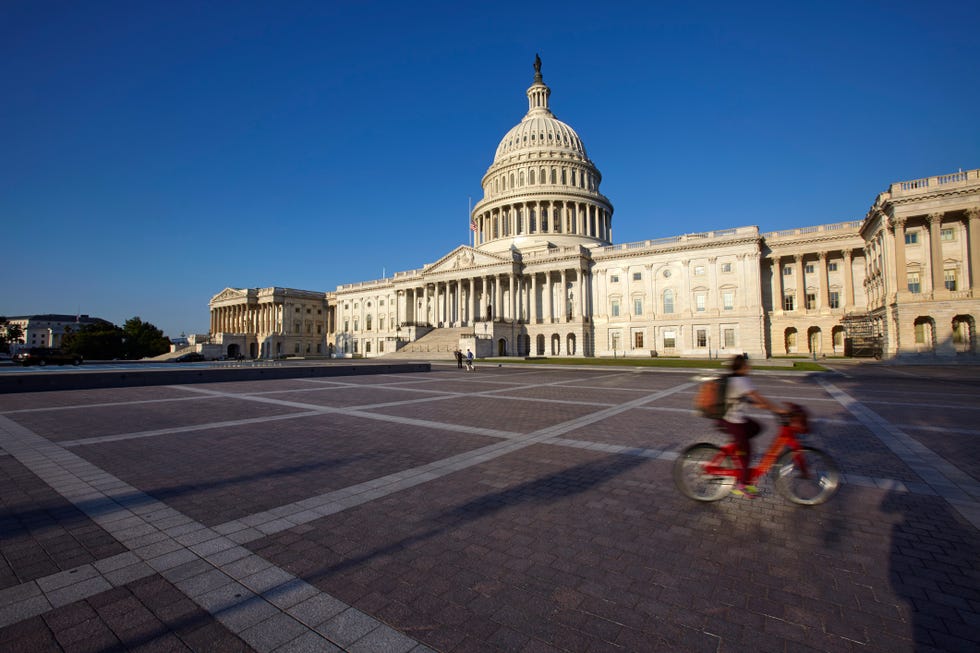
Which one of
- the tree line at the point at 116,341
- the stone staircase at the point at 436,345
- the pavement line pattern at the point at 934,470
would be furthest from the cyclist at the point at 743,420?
the tree line at the point at 116,341

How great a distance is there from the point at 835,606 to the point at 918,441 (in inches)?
353

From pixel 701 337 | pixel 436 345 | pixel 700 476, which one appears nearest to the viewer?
pixel 700 476

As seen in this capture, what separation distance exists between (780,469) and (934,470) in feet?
12.9

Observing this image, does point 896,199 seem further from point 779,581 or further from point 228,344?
point 228,344

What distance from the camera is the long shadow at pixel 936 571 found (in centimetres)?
340

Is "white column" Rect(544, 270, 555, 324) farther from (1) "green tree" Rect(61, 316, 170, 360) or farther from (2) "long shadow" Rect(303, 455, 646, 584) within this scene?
(1) "green tree" Rect(61, 316, 170, 360)

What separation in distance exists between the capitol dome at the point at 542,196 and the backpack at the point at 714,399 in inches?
2923

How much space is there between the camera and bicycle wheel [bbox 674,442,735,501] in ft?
20.4

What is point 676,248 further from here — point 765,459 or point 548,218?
point 765,459

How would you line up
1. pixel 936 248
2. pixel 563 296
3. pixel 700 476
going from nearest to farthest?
pixel 700 476 < pixel 936 248 < pixel 563 296

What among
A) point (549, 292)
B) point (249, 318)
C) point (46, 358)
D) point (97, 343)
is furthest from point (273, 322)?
point (549, 292)

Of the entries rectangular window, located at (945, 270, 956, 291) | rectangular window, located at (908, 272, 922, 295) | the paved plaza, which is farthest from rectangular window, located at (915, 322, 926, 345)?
the paved plaza

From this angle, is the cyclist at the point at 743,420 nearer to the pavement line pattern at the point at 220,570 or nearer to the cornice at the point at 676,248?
the pavement line pattern at the point at 220,570

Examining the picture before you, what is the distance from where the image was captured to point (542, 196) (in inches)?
3270
